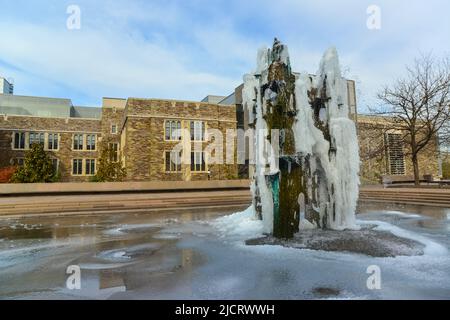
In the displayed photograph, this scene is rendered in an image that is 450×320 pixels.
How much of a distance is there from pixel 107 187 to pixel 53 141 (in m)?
29.8

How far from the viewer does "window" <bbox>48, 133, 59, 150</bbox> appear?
43.8 m

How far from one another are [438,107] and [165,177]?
25670 mm

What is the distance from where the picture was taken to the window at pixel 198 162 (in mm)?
35594

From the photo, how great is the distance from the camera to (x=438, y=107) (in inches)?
813

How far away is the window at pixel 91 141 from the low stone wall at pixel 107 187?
92.6 feet

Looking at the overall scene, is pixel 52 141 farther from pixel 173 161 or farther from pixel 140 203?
pixel 140 203

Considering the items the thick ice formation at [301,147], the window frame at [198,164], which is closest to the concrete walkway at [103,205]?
the thick ice formation at [301,147]

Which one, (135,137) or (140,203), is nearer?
(140,203)

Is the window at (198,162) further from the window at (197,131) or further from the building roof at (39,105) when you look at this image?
the building roof at (39,105)

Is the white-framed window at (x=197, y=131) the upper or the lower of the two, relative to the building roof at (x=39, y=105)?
lower

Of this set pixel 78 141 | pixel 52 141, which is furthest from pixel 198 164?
pixel 52 141

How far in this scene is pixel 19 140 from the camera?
140 feet
